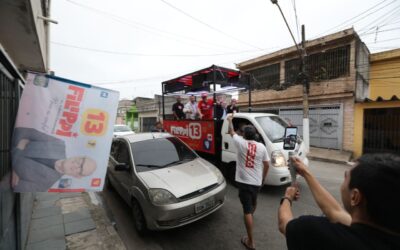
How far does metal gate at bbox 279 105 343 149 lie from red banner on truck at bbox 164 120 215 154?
21.6 ft

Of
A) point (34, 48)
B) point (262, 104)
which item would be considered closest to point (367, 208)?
point (34, 48)

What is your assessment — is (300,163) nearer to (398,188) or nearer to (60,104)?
(398,188)

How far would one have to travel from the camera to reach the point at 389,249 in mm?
838

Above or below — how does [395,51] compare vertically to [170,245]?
above

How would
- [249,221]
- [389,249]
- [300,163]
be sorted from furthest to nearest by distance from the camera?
[249,221]
[300,163]
[389,249]

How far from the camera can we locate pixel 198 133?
255 inches

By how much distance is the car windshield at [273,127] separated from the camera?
16.0 feet

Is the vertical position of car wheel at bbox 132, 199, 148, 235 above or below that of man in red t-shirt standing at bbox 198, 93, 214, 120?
below

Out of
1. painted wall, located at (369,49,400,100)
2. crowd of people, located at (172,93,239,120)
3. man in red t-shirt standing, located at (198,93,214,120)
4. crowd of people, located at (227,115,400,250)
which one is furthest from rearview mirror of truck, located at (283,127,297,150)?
painted wall, located at (369,49,400,100)

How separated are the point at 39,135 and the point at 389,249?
222 centimetres

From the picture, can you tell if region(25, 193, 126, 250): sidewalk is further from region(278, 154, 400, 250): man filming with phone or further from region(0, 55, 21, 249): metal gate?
region(278, 154, 400, 250): man filming with phone

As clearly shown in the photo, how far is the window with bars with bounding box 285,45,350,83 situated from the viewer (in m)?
10.6

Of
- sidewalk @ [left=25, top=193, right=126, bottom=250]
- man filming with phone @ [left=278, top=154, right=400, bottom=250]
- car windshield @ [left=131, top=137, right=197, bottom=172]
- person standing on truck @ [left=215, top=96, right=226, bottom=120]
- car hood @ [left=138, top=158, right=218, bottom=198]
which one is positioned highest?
person standing on truck @ [left=215, top=96, right=226, bottom=120]

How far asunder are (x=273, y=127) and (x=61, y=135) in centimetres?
460
